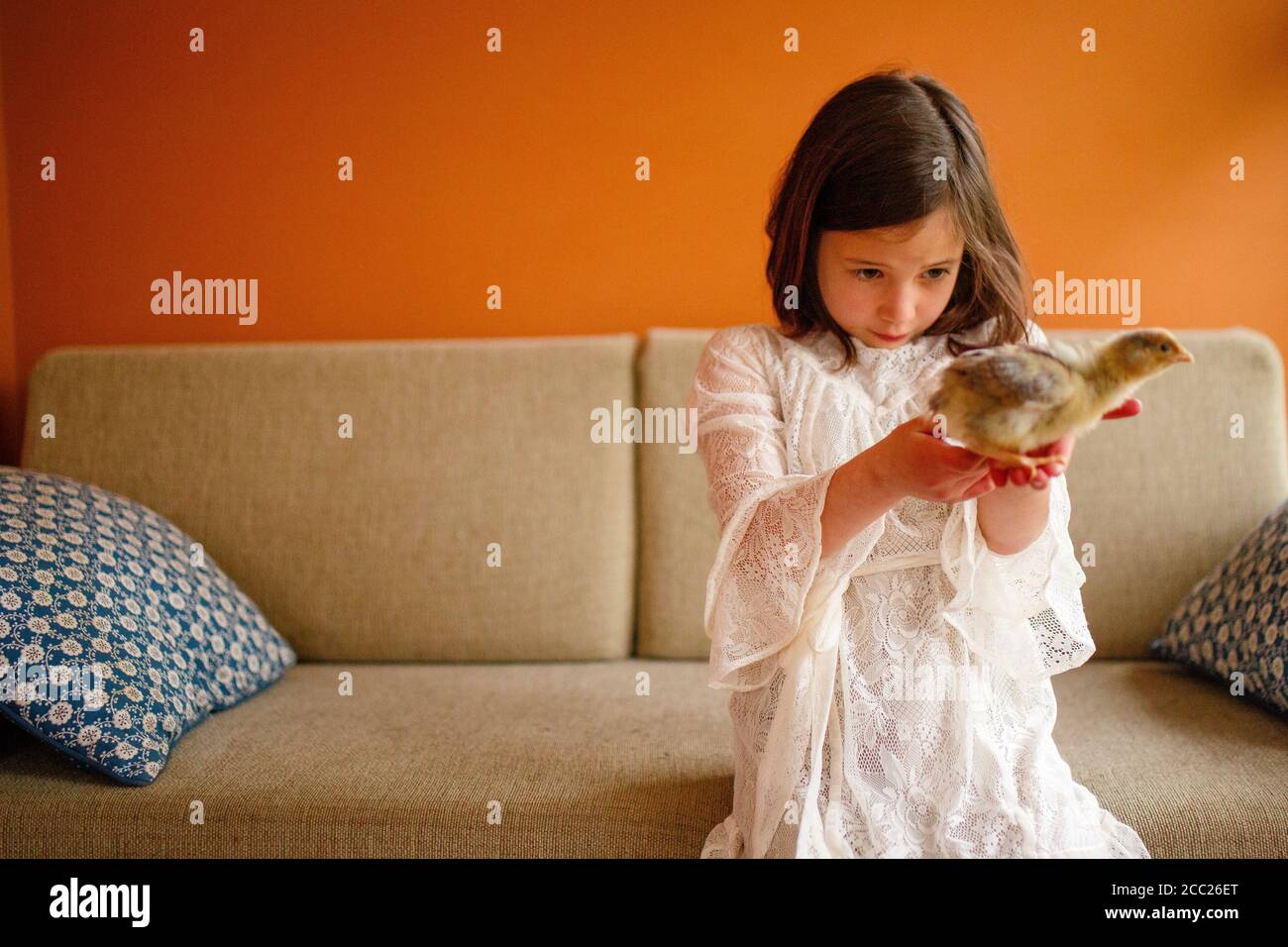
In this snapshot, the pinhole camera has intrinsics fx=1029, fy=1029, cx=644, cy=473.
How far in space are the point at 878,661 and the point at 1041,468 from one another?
352 millimetres

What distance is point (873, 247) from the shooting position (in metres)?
1.12

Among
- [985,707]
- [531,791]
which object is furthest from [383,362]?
[985,707]

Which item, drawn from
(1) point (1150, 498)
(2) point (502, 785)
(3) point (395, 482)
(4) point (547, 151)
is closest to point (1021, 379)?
(2) point (502, 785)

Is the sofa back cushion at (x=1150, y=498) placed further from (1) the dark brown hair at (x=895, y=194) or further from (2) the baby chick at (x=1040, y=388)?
(2) the baby chick at (x=1040, y=388)

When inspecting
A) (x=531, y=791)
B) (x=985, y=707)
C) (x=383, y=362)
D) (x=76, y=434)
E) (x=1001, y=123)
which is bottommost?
(x=531, y=791)

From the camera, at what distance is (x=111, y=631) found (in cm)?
138

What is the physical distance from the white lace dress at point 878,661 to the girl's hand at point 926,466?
0.09 meters

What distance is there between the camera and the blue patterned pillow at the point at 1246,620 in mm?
1425

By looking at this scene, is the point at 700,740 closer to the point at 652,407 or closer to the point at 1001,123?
the point at 652,407

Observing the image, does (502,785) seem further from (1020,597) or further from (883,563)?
(1020,597)

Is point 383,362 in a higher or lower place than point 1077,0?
lower

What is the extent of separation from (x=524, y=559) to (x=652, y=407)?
1.20ft
